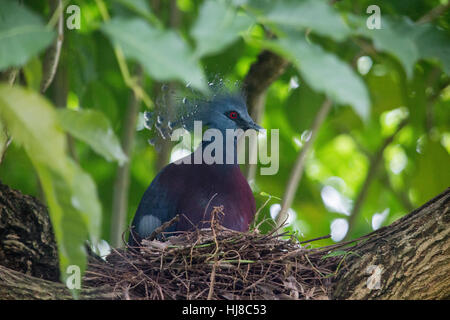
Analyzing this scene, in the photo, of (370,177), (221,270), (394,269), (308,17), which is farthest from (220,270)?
(370,177)

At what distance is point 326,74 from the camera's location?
993mm

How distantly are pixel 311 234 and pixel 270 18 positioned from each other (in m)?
3.01

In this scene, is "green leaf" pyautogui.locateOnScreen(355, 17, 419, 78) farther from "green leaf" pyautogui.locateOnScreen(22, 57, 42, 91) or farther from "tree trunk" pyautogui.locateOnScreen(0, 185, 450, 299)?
"tree trunk" pyautogui.locateOnScreen(0, 185, 450, 299)

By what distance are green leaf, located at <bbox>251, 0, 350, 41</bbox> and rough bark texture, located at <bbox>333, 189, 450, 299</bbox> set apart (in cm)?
117

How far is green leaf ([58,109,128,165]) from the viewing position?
1089mm

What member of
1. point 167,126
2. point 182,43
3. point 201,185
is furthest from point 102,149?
point 167,126

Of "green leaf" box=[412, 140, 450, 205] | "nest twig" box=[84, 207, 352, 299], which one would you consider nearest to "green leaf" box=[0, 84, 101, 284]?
"nest twig" box=[84, 207, 352, 299]

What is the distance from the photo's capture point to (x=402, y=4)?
254 cm

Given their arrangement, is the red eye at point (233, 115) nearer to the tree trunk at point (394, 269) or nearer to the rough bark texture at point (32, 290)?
the tree trunk at point (394, 269)

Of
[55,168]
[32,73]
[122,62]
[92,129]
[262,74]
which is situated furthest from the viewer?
[262,74]

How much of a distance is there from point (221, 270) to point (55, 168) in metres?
1.42

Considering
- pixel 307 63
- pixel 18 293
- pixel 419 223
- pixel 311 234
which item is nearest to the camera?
pixel 307 63

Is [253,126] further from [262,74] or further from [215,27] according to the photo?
[215,27]
